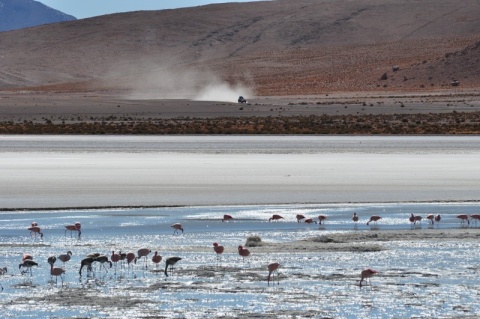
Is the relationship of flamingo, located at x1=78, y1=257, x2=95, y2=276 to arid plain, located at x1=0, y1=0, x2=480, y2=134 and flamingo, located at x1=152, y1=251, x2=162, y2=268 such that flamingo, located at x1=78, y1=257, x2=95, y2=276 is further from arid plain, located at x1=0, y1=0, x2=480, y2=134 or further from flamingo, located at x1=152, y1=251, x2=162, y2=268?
arid plain, located at x1=0, y1=0, x2=480, y2=134

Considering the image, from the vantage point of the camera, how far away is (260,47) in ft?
546

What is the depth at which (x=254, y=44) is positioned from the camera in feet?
555

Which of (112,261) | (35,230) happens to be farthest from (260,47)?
(112,261)

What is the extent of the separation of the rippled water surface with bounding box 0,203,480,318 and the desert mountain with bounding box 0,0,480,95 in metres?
95.5

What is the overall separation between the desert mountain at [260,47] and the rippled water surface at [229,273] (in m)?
95.5

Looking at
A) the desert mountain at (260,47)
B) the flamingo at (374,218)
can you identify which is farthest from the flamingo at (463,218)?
the desert mountain at (260,47)

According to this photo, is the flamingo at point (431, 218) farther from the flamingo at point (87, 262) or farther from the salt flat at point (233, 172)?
the flamingo at point (87, 262)

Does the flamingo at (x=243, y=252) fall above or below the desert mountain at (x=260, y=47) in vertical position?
below

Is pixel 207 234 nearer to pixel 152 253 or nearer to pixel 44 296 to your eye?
pixel 152 253

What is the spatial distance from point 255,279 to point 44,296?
8.31ft

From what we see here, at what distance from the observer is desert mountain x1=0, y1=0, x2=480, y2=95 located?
12788cm

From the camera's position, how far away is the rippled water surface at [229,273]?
10.5m

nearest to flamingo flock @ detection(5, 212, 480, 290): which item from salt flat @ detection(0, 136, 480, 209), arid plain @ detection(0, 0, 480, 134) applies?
salt flat @ detection(0, 136, 480, 209)

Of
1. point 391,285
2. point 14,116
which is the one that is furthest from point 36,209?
point 14,116
